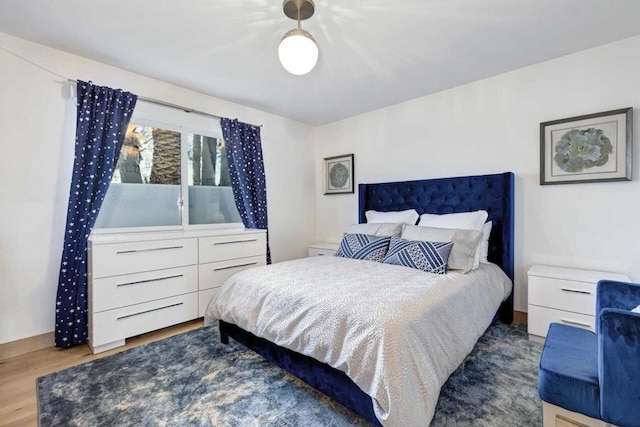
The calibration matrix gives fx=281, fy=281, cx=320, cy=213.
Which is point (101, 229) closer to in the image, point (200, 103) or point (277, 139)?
point (200, 103)

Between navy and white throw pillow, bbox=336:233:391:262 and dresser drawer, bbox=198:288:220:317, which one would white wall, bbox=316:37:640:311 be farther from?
dresser drawer, bbox=198:288:220:317

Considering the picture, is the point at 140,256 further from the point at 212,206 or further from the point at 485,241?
the point at 485,241

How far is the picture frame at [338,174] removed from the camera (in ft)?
Result: 13.3

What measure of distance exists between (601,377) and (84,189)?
3.41 meters

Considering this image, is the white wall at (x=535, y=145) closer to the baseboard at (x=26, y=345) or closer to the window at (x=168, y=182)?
the window at (x=168, y=182)

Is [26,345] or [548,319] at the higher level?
[548,319]

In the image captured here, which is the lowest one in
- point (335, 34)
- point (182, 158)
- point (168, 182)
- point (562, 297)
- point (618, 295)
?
point (562, 297)

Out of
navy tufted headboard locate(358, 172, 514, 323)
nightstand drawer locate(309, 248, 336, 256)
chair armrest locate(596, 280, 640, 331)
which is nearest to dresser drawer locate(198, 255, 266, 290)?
nightstand drawer locate(309, 248, 336, 256)

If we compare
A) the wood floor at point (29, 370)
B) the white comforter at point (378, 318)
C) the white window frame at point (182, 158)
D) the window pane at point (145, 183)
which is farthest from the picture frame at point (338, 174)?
the wood floor at point (29, 370)

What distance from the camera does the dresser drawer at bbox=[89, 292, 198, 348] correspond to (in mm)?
2211

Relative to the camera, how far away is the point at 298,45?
1633 millimetres

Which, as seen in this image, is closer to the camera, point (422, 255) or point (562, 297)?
point (562, 297)

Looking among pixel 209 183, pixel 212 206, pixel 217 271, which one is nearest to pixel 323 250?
pixel 217 271

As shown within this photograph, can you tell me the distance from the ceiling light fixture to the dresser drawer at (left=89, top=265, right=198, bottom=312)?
209 cm
